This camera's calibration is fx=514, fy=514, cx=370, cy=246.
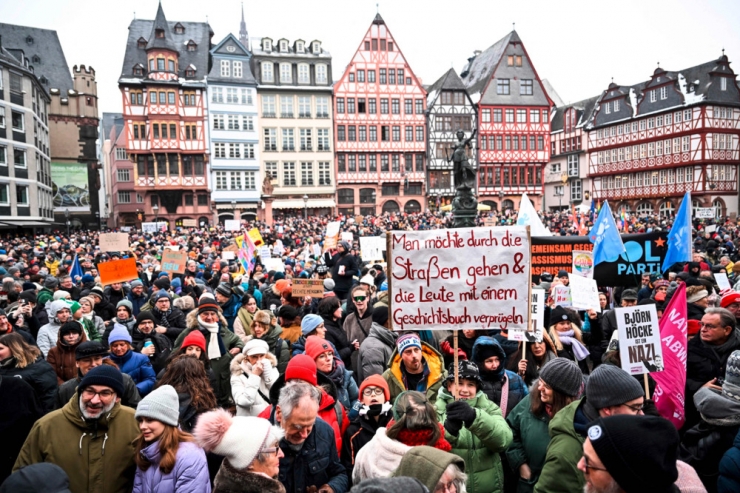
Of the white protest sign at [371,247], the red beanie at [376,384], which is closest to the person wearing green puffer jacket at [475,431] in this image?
the red beanie at [376,384]

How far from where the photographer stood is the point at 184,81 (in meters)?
42.7

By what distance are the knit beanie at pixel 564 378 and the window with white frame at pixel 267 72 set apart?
46.1 m

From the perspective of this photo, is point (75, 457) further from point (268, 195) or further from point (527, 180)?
point (527, 180)

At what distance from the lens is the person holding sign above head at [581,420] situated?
2.74 metres

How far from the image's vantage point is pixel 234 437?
99.7 inches

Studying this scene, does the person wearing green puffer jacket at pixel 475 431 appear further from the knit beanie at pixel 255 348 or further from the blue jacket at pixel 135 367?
the blue jacket at pixel 135 367

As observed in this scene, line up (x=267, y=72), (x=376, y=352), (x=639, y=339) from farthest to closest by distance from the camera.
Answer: (x=267, y=72)
(x=376, y=352)
(x=639, y=339)

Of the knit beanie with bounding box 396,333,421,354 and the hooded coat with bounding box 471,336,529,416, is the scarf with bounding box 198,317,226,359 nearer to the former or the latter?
the knit beanie with bounding box 396,333,421,354

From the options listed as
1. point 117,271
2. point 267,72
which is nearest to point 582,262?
point 117,271

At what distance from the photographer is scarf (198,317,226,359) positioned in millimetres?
5160

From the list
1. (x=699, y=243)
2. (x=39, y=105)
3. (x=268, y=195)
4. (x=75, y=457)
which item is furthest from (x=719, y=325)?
(x=39, y=105)

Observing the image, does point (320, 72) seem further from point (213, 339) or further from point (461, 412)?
point (461, 412)

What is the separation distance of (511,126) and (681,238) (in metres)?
44.1

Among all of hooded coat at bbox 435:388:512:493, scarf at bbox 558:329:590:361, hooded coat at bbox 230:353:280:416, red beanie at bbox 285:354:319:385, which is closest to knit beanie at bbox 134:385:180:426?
red beanie at bbox 285:354:319:385
